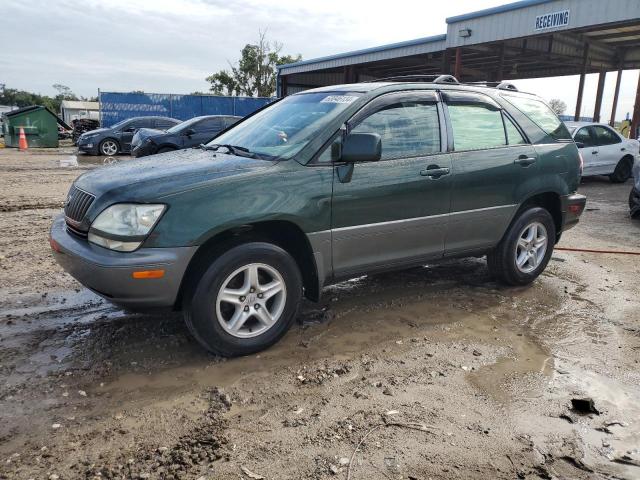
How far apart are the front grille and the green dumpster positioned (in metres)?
20.5

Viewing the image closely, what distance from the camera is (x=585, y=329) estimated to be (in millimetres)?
4098

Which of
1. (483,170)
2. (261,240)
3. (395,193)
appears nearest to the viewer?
(261,240)

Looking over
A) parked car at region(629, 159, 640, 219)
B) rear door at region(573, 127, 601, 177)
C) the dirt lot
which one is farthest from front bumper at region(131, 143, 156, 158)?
rear door at region(573, 127, 601, 177)

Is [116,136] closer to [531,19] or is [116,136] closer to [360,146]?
[531,19]

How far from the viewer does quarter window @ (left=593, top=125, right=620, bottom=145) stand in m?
12.5

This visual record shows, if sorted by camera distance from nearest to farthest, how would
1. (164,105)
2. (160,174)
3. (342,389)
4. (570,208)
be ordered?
(342,389)
(160,174)
(570,208)
(164,105)

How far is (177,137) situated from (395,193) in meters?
9.37

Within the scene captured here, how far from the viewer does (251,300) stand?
3.35m

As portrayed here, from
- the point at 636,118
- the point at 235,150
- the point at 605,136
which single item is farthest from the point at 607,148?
the point at 235,150

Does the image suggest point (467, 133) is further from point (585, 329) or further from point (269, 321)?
point (269, 321)

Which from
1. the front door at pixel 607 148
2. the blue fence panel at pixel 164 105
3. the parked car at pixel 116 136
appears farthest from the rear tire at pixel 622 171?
the blue fence panel at pixel 164 105

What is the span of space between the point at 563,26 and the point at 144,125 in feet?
44.5

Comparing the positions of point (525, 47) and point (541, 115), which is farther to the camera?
point (525, 47)

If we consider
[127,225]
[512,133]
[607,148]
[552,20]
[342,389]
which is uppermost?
[552,20]
